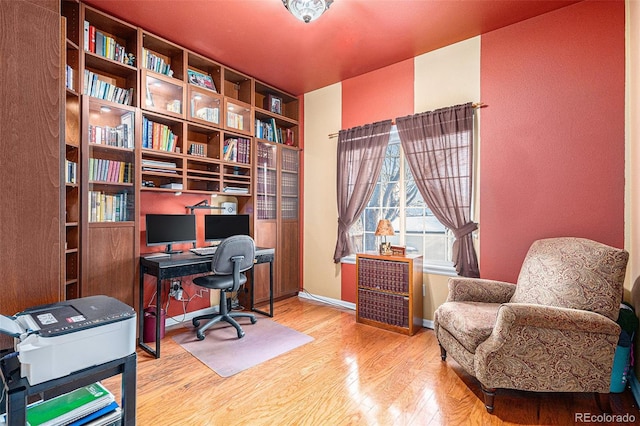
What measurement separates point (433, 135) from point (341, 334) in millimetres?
2167

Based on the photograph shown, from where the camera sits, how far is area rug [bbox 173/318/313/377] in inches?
95.0

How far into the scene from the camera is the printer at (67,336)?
108 cm

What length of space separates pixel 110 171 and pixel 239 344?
1.89 meters

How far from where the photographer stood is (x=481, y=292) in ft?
8.11

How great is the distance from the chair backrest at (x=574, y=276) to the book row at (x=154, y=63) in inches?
145

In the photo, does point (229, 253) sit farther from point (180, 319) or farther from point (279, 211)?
point (279, 211)

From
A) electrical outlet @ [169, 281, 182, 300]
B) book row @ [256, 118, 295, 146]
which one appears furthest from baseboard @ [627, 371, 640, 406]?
book row @ [256, 118, 295, 146]

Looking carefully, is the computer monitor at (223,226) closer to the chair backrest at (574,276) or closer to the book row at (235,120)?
the book row at (235,120)

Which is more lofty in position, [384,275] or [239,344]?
[384,275]

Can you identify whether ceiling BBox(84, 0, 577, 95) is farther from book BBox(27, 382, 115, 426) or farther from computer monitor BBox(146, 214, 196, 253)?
book BBox(27, 382, 115, 426)

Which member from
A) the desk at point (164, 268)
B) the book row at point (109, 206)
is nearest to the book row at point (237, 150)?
the book row at point (109, 206)

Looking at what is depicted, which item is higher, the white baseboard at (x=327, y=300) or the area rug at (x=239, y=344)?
the white baseboard at (x=327, y=300)

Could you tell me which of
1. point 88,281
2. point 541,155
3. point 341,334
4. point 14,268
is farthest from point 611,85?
point 88,281

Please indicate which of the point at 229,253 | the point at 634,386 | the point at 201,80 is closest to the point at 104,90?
the point at 201,80
